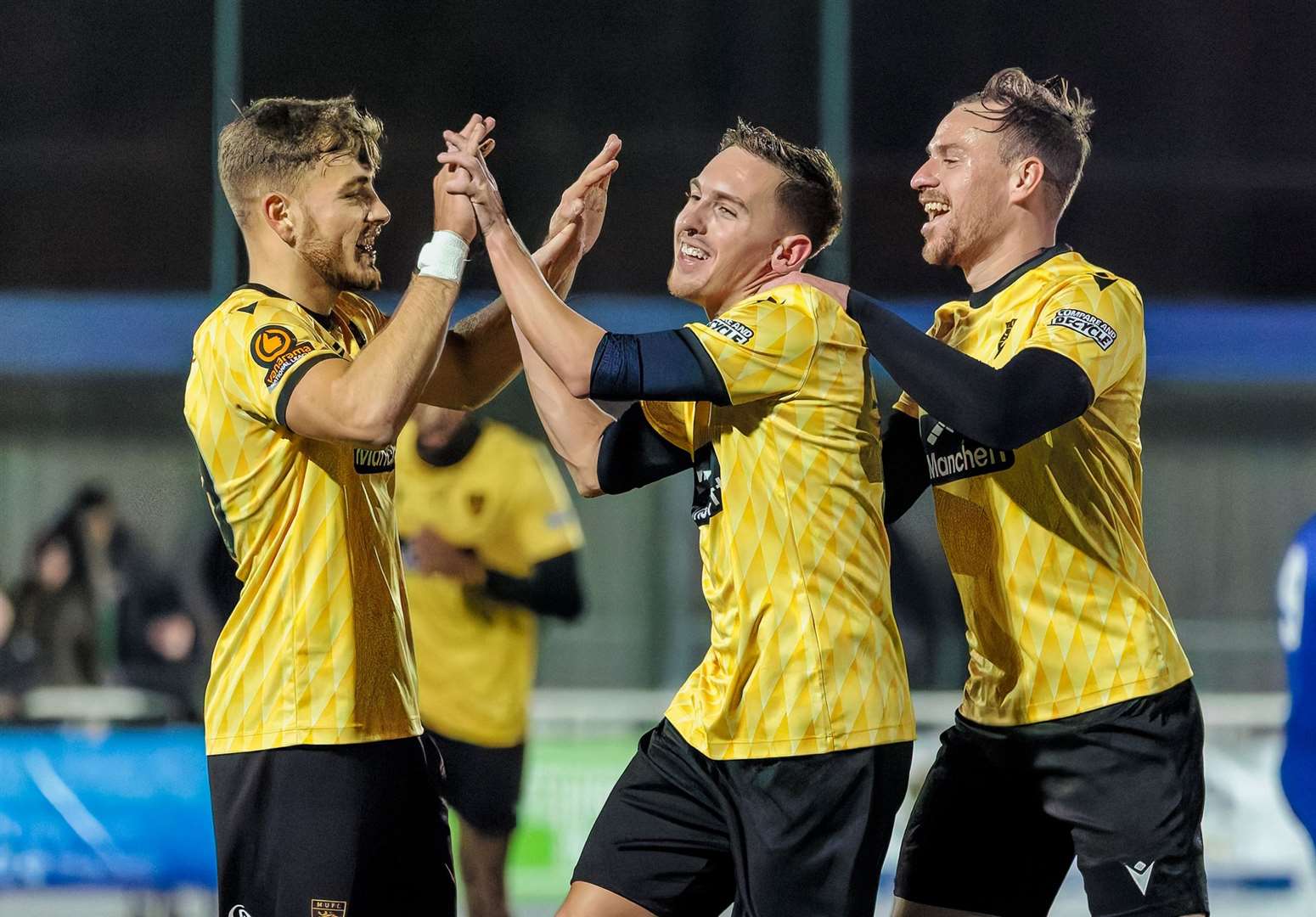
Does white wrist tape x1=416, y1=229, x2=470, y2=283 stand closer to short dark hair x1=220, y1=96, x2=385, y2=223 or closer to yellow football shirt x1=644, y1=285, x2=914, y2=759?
short dark hair x1=220, y1=96, x2=385, y2=223

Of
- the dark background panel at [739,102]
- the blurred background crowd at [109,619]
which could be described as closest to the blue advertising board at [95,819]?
the blurred background crowd at [109,619]

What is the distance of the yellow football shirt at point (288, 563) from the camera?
6.38 ft

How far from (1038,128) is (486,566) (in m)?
1.89

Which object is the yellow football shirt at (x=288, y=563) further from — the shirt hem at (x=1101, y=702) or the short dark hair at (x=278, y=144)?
the shirt hem at (x=1101, y=702)

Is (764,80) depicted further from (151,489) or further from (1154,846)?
(1154,846)

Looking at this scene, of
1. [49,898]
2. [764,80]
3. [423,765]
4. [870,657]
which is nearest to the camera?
[870,657]

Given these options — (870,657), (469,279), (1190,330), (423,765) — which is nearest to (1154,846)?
(870,657)

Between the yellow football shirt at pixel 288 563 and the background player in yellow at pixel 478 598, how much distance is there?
Answer: 162 cm

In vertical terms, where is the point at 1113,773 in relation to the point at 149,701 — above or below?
above

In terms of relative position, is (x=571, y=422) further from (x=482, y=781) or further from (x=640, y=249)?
(x=640, y=249)

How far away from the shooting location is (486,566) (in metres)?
3.66

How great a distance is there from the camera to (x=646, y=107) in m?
4.39

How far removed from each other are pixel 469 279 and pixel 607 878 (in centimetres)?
279

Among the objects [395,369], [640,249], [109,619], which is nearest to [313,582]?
[395,369]
